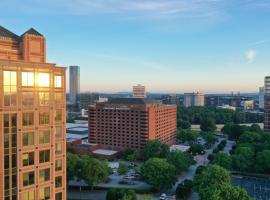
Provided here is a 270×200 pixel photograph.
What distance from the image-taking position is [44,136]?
35.2 meters

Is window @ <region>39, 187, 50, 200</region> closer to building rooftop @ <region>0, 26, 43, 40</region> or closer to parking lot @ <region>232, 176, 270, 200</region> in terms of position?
building rooftop @ <region>0, 26, 43, 40</region>

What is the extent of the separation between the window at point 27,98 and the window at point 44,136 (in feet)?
11.5

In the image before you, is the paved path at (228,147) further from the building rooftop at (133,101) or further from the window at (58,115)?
the window at (58,115)

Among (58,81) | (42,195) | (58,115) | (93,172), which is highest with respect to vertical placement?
(58,81)

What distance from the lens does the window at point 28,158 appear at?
3353 centimetres

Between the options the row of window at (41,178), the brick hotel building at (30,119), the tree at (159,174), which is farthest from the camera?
the tree at (159,174)

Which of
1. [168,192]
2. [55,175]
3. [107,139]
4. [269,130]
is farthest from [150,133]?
[55,175]

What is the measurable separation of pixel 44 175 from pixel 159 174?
48.5m

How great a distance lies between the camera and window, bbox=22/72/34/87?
109 ft

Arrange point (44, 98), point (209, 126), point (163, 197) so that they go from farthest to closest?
point (209, 126), point (163, 197), point (44, 98)

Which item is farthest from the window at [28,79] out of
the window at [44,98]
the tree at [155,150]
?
the tree at [155,150]

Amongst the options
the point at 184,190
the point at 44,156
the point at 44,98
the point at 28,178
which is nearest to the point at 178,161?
the point at 184,190

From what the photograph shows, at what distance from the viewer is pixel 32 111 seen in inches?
1340

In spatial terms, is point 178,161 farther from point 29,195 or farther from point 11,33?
point 11,33
